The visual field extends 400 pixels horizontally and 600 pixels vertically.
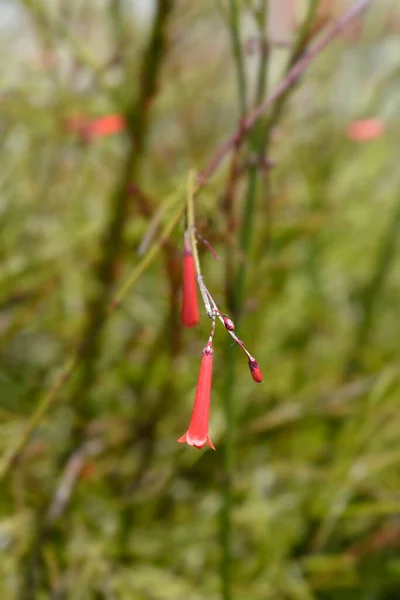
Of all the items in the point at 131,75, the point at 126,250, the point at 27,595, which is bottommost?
the point at 27,595

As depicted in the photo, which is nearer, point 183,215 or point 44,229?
point 183,215

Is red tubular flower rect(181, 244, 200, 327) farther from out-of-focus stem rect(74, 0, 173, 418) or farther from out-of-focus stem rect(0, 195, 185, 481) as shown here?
out-of-focus stem rect(74, 0, 173, 418)

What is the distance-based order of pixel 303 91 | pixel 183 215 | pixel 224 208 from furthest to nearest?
pixel 303 91, pixel 224 208, pixel 183 215

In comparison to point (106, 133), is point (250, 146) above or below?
below

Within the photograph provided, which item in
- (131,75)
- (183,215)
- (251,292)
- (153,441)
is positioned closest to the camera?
(183,215)

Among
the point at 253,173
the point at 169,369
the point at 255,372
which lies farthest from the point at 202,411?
the point at 169,369

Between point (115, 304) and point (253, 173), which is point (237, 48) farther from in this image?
point (115, 304)

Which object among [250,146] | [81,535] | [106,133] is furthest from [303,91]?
[81,535]

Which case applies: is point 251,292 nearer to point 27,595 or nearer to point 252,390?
point 252,390
